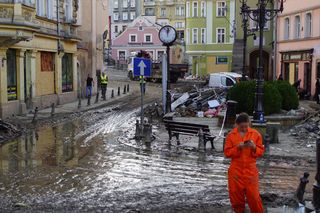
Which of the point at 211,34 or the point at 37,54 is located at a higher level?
the point at 211,34

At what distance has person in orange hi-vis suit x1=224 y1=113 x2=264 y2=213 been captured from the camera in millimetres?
7184

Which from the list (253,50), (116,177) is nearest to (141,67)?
(116,177)

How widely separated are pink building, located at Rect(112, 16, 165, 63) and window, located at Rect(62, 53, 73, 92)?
56281 mm

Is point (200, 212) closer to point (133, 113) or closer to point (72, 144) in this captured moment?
point (72, 144)

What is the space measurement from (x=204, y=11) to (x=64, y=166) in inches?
2119

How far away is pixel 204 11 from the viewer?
64500 mm

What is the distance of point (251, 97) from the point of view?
68.6 feet

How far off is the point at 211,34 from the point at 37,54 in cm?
3874

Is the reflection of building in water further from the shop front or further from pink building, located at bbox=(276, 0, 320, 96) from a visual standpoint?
the shop front

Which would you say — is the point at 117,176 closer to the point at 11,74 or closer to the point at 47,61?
the point at 11,74

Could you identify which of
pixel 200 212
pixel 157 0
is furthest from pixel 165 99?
pixel 157 0

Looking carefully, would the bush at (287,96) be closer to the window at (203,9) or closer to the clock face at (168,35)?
the clock face at (168,35)

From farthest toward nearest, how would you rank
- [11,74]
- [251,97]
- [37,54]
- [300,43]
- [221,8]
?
1. [221,8]
2. [300,43]
3. [37,54]
4. [11,74]
5. [251,97]

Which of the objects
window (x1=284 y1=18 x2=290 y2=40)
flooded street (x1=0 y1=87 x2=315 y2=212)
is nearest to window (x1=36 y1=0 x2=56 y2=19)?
flooded street (x1=0 y1=87 x2=315 y2=212)
